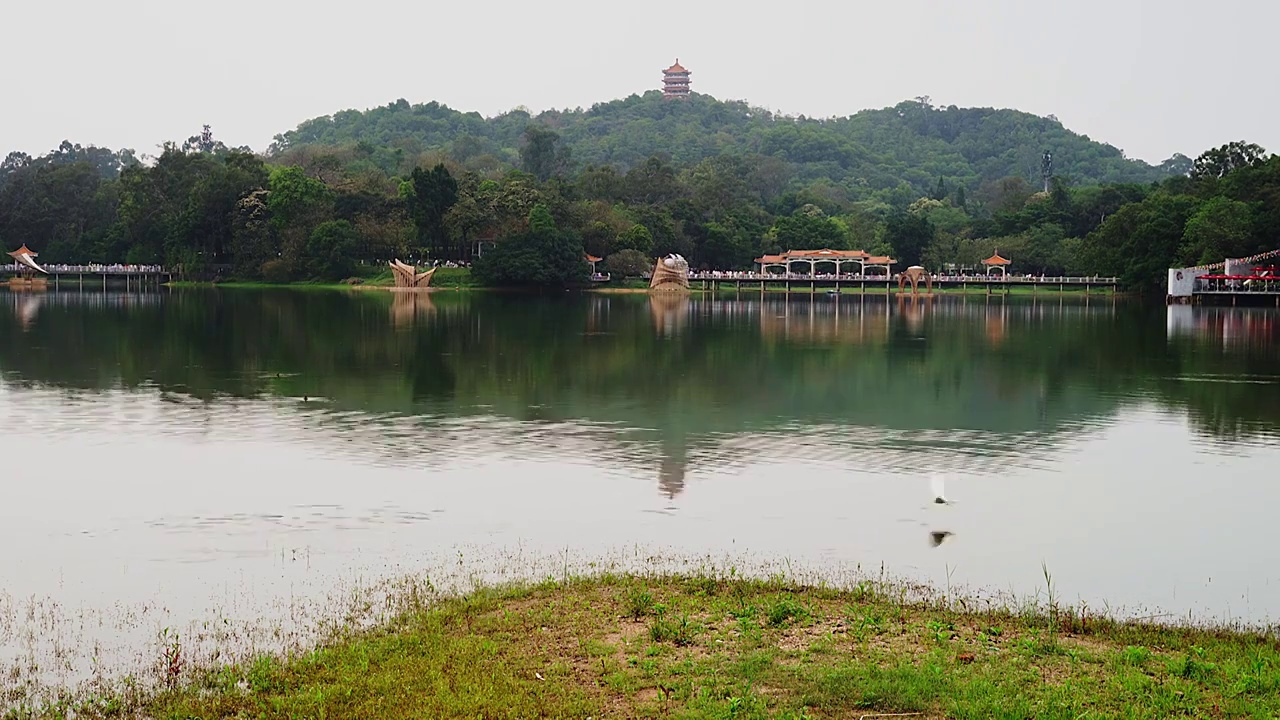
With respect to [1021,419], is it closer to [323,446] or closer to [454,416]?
[454,416]

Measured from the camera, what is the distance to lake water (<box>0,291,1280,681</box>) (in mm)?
12133

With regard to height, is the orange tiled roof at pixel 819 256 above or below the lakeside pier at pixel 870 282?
above

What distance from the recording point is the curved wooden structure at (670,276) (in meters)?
91.6

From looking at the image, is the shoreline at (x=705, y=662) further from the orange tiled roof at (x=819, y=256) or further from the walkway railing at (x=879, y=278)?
the orange tiled roof at (x=819, y=256)

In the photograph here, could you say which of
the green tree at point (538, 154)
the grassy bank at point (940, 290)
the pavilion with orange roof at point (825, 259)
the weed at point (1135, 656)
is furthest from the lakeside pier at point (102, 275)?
the weed at point (1135, 656)

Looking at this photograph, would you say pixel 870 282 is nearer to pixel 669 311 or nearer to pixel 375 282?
pixel 375 282

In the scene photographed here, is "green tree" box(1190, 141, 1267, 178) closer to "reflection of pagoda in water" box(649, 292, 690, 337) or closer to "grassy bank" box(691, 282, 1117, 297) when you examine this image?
"grassy bank" box(691, 282, 1117, 297)

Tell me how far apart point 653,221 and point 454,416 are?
8384 cm

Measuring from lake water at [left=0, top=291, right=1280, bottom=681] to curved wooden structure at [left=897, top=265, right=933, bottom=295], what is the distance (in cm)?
5530

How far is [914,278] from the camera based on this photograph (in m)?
92.8

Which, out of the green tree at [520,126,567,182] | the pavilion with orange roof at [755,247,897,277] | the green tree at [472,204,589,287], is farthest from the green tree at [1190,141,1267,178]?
the green tree at [520,126,567,182]

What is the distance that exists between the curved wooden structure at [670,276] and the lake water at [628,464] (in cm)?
5363

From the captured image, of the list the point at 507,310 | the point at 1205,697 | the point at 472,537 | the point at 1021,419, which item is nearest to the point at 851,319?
the point at 507,310

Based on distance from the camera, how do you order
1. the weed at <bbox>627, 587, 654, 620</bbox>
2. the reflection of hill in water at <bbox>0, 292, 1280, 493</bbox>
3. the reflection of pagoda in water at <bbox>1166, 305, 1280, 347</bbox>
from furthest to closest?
the reflection of pagoda in water at <bbox>1166, 305, 1280, 347</bbox> < the reflection of hill in water at <bbox>0, 292, 1280, 493</bbox> < the weed at <bbox>627, 587, 654, 620</bbox>
